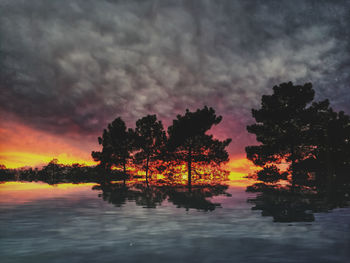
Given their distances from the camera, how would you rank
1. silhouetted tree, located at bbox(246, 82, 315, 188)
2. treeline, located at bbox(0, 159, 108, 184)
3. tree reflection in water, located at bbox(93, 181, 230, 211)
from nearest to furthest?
tree reflection in water, located at bbox(93, 181, 230, 211), silhouetted tree, located at bbox(246, 82, 315, 188), treeline, located at bbox(0, 159, 108, 184)

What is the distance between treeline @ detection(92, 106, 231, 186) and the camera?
47688mm

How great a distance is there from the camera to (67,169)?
94.8 meters

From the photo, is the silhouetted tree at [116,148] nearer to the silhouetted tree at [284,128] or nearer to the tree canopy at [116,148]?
the tree canopy at [116,148]

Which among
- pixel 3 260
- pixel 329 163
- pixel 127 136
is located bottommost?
pixel 3 260

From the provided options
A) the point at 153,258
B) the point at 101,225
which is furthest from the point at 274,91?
the point at 153,258

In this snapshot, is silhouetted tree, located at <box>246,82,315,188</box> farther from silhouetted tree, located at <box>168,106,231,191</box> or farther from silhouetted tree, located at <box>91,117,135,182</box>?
silhouetted tree, located at <box>91,117,135,182</box>

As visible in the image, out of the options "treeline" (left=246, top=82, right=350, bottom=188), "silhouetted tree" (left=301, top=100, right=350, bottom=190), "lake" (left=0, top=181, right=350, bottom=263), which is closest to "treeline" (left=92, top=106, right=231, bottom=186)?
"treeline" (left=246, top=82, right=350, bottom=188)

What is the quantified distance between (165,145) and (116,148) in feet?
56.6

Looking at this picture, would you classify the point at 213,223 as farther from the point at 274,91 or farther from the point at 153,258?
the point at 274,91

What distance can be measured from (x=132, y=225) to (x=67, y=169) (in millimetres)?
89430

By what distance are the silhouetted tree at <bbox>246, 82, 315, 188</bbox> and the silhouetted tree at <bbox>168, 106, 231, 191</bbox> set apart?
7283 millimetres

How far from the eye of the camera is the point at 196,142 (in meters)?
47.9

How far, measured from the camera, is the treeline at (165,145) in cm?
4769

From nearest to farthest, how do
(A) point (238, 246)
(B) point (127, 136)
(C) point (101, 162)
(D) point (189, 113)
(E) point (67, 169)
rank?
(A) point (238, 246), (D) point (189, 113), (B) point (127, 136), (C) point (101, 162), (E) point (67, 169)
